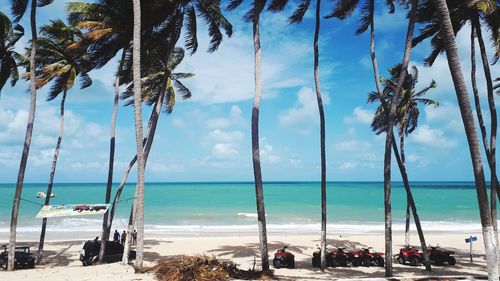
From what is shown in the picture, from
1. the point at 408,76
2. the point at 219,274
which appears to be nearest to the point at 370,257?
the point at 219,274

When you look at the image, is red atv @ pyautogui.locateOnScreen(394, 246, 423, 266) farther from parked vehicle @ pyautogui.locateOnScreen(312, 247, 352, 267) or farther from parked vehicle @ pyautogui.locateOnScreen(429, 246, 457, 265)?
parked vehicle @ pyautogui.locateOnScreen(312, 247, 352, 267)

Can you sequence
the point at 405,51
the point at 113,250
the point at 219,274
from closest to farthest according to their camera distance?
the point at 219,274, the point at 405,51, the point at 113,250

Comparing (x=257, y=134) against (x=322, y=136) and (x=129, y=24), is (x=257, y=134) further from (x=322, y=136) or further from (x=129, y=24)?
(x=129, y=24)

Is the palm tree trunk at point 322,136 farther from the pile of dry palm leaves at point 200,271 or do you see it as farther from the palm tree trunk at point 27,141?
the palm tree trunk at point 27,141

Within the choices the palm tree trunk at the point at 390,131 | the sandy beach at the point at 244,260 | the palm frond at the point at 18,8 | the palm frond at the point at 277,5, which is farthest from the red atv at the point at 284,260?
the palm frond at the point at 18,8

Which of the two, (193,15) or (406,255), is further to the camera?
(193,15)

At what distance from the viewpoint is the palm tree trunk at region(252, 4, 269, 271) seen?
12.6 meters

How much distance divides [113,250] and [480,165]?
610 inches

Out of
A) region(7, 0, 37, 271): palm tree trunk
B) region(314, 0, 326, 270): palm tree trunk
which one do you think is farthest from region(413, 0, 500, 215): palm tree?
region(7, 0, 37, 271): palm tree trunk

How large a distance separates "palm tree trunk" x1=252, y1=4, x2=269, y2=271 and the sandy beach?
1.19 metres

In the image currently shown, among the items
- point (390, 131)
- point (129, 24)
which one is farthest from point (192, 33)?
point (390, 131)

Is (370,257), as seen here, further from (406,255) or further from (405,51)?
(405,51)

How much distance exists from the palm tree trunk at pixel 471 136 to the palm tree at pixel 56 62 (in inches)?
627

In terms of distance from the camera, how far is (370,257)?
54.6 feet
